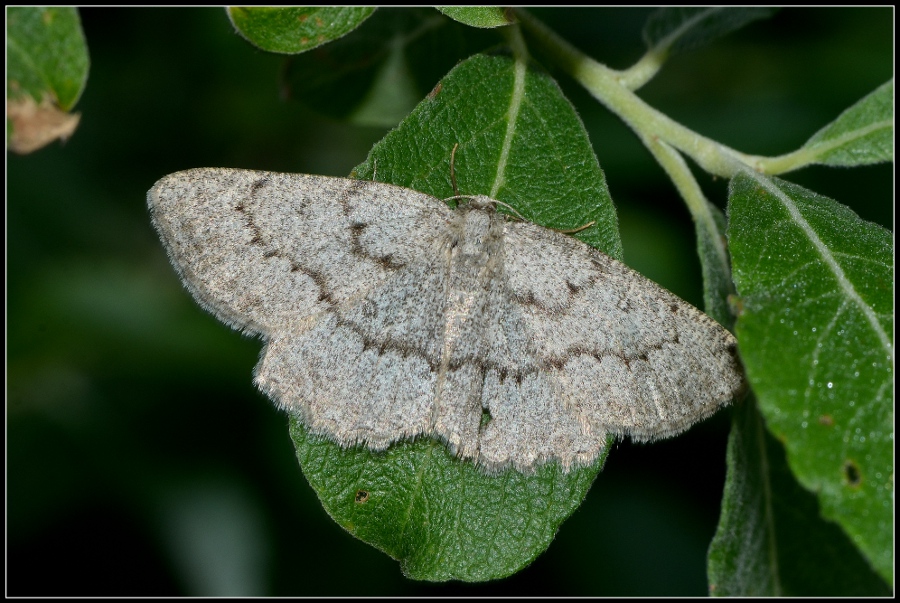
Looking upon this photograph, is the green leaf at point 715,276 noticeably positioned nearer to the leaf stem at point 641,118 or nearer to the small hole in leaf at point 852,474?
the leaf stem at point 641,118

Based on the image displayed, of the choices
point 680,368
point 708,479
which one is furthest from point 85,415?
point 708,479

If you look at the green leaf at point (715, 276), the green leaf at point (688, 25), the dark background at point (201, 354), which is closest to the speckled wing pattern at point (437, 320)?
the green leaf at point (715, 276)

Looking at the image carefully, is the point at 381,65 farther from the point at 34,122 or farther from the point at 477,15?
the point at 34,122

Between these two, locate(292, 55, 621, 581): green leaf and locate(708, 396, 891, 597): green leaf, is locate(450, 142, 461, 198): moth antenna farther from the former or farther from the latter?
locate(708, 396, 891, 597): green leaf

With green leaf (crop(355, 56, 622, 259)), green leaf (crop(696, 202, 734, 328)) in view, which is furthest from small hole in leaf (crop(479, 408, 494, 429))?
green leaf (crop(696, 202, 734, 328))

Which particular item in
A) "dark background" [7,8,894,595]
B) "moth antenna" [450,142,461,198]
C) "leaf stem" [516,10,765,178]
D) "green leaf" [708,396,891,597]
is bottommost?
"dark background" [7,8,894,595]

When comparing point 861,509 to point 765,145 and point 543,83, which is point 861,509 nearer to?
point 543,83
